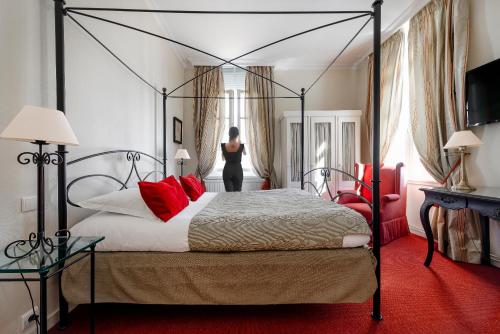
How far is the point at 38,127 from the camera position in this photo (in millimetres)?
1060

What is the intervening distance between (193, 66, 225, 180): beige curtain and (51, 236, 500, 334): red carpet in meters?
3.21

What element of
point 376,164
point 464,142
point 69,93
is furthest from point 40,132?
point 464,142

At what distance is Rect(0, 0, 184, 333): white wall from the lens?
1.29 meters

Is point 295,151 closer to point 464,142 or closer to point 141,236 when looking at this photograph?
point 464,142

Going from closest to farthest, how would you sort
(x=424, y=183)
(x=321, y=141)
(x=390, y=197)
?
(x=390, y=197)
(x=424, y=183)
(x=321, y=141)

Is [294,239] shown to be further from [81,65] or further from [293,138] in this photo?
[293,138]

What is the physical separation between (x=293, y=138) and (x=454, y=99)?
7.65 ft

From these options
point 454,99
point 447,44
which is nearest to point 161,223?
point 454,99

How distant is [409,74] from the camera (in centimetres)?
345

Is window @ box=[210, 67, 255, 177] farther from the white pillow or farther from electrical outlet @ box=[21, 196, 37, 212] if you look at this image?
electrical outlet @ box=[21, 196, 37, 212]

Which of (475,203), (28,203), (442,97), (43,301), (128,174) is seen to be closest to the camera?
(43,301)

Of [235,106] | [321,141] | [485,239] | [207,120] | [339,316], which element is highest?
[235,106]

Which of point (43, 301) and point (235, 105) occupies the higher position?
point (235, 105)

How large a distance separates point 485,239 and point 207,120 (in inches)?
172
